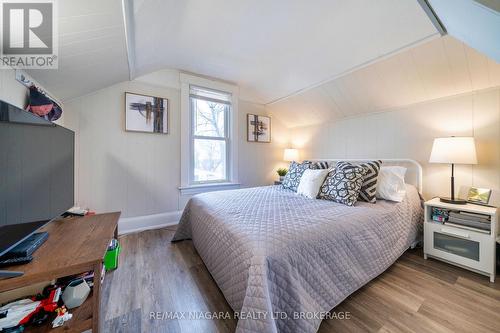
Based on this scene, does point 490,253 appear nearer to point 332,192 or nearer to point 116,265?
point 332,192

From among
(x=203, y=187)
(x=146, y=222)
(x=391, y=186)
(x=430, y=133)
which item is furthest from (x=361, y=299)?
(x=146, y=222)

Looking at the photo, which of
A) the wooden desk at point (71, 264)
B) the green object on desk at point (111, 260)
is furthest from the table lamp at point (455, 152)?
the green object on desk at point (111, 260)

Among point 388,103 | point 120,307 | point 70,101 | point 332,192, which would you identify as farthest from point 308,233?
point 70,101

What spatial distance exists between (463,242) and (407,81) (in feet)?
5.65

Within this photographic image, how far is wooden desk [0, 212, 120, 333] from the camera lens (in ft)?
2.57

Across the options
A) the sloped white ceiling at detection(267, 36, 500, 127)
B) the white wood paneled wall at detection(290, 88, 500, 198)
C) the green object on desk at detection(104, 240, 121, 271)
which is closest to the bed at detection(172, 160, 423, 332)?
the white wood paneled wall at detection(290, 88, 500, 198)

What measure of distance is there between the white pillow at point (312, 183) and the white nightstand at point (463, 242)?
1.04 meters

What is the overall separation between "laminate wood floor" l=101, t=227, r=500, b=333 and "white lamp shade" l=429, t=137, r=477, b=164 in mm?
1017

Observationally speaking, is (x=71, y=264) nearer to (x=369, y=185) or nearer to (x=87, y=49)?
(x=87, y=49)

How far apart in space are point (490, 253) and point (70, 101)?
4459 millimetres

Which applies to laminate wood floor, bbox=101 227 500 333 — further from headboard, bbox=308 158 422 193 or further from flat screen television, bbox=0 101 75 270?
headboard, bbox=308 158 422 193

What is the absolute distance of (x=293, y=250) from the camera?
1.03m

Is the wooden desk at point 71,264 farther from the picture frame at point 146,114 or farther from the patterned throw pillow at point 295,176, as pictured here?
the patterned throw pillow at point 295,176

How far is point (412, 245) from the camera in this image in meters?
2.02
